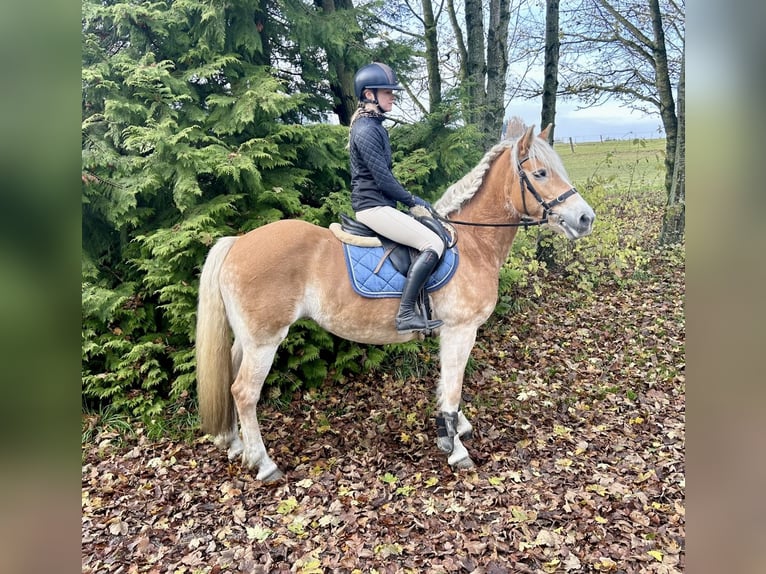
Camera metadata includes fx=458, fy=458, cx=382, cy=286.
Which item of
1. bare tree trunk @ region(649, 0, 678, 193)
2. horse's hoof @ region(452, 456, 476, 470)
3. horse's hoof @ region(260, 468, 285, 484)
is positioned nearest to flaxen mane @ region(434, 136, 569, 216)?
horse's hoof @ region(452, 456, 476, 470)

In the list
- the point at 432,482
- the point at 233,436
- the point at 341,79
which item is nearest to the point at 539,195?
the point at 432,482

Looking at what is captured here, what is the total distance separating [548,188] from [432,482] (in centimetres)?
235

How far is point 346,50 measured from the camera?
16.2 feet

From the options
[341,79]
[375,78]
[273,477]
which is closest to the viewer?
[375,78]

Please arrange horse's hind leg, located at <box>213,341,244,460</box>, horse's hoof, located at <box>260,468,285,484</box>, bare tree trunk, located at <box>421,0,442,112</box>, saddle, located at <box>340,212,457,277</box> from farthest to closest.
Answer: bare tree trunk, located at <box>421,0,442,112</box> < horse's hind leg, located at <box>213,341,244,460</box> < horse's hoof, located at <box>260,468,285,484</box> < saddle, located at <box>340,212,457,277</box>

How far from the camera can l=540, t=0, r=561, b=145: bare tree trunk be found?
20.0 ft

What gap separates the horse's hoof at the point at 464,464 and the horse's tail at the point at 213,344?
6.13ft

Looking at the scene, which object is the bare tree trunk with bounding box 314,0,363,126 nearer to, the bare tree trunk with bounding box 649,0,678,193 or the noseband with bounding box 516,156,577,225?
the noseband with bounding box 516,156,577,225

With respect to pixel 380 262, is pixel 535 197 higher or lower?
higher

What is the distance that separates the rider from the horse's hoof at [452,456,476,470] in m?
1.13

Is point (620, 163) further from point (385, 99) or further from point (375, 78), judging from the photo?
point (375, 78)

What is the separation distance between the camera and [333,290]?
11.1 ft

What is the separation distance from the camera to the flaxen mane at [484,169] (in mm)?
3326

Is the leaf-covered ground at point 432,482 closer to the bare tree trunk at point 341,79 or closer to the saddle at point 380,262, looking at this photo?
the saddle at point 380,262
